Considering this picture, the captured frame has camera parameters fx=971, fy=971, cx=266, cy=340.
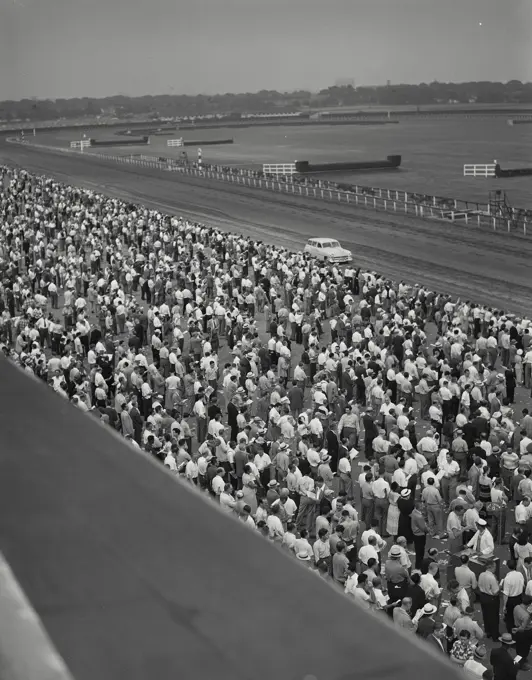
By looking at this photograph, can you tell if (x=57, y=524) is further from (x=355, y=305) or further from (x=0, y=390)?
(x=355, y=305)

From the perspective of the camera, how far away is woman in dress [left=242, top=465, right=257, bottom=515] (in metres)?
11.7

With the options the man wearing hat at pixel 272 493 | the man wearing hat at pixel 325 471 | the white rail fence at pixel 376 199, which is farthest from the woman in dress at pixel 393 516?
the white rail fence at pixel 376 199

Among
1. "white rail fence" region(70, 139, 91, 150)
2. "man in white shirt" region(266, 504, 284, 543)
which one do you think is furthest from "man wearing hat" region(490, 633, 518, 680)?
"white rail fence" region(70, 139, 91, 150)

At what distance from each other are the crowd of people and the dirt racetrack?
6.02 m

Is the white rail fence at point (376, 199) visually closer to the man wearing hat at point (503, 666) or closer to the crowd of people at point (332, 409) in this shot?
the crowd of people at point (332, 409)

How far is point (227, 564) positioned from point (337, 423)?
50.1ft

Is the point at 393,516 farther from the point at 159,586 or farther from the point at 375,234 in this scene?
the point at 375,234

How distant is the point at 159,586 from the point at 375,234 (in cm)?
4502

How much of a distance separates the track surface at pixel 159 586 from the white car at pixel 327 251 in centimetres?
3527

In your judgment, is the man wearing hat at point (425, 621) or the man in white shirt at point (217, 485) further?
the man in white shirt at point (217, 485)

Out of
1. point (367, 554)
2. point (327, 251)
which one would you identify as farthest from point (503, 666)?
point (327, 251)

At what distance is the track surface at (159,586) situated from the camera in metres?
1.09

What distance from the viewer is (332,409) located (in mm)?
16938

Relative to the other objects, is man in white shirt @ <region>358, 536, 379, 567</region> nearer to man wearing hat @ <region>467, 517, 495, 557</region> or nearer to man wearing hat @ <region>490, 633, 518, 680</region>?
man wearing hat @ <region>467, 517, 495, 557</region>
